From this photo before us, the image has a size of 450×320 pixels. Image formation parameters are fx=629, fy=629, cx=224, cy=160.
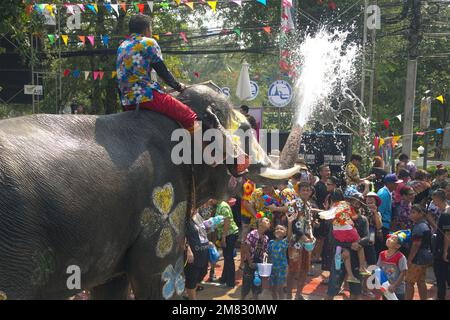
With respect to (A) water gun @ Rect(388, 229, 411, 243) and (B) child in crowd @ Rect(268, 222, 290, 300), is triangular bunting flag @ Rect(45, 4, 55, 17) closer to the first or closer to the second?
(B) child in crowd @ Rect(268, 222, 290, 300)

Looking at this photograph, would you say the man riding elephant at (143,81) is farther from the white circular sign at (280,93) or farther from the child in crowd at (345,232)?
the white circular sign at (280,93)

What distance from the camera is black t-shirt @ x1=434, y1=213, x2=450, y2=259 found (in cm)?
→ 891

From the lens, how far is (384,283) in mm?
8156

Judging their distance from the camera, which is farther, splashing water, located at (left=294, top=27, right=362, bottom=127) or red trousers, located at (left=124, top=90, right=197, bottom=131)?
splashing water, located at (left=294, top=27, right=362, bottom=127)

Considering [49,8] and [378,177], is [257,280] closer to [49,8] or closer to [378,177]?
[378,177]

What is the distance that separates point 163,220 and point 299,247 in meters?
5.28

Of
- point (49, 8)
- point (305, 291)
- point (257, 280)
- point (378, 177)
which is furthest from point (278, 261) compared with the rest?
point (49, 8)

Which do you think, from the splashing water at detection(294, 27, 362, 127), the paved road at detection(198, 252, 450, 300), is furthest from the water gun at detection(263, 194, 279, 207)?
the splashing water at detection(294, 27, 362, 127)

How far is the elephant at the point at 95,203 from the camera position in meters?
3.16

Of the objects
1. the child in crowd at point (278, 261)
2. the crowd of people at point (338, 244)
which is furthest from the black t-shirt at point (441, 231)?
the child in crowd at point (278, 261)

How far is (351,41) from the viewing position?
19.3 meters

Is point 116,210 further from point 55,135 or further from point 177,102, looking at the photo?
point 177,102

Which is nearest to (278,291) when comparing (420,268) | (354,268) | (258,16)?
(354,268)

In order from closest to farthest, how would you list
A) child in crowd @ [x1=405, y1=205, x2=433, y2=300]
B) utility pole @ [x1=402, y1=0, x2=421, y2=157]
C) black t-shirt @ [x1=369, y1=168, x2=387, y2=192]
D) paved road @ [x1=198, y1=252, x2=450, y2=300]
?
1. child in crowd @ [x1=405, y1=205, x2=433, y2=300]
2. paved road @ [x1=198, y1=252, x2=450, y2=300]
3. black t-shirt @ [x1=369, y1=168, x2=387, y2=192]
4. utility pole @ [x1=402, y1=0, x2=421, y2=157]
